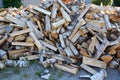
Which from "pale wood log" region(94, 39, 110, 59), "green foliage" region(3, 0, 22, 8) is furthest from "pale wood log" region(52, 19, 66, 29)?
"green foliage" region(3, 0, 22, 8)

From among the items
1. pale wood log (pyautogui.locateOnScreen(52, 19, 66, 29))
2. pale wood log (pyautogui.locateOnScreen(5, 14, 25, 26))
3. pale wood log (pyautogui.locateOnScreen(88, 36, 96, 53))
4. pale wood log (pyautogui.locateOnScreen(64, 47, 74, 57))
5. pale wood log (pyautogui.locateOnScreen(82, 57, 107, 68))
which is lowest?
pale wood log (pyautogui.locateOnScreen(82, 57, 107, 68))

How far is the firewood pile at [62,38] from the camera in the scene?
601cm

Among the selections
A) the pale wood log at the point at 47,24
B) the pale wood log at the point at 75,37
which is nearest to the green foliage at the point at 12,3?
the pale wood log at the point at 47,24

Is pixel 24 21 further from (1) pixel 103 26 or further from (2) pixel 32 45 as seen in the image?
(1) pixel 103 26

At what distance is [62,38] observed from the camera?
6297 mm

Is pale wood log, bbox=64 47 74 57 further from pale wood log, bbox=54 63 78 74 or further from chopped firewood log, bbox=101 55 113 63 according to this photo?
chopped firewood log, bbox=101 55 113 63

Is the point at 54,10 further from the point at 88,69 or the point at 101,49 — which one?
the point at 88,69

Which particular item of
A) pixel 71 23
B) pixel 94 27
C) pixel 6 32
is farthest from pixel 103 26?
pixel 6 32

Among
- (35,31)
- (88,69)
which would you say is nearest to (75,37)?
(88,69)

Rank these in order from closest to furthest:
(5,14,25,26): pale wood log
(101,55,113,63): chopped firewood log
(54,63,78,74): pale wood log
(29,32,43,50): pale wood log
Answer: (54,63,78,74): pale wood log → (101,55,113,63): chopped firewood log → (29,32,43,50): pale wood log → (5,14,25,26): pale wood log

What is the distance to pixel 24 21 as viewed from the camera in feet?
21.5

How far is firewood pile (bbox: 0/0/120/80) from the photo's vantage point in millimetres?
6008

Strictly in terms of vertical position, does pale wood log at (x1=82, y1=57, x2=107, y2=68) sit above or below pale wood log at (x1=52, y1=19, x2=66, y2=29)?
below

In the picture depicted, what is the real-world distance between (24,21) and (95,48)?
1682mm
